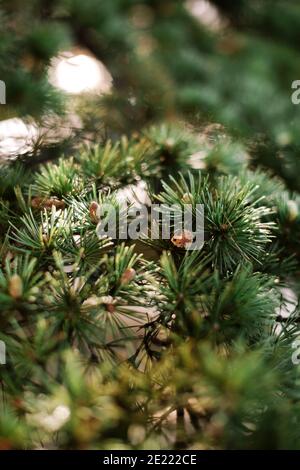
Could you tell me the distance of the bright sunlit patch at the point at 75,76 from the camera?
2.89ft

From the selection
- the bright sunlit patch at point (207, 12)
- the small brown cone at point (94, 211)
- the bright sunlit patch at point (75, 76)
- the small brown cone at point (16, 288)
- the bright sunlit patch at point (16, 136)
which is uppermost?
the bright sunlit patch at point (207, 12)

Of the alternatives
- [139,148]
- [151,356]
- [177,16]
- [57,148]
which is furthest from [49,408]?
[177,16]

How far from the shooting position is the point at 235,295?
1.30 feet

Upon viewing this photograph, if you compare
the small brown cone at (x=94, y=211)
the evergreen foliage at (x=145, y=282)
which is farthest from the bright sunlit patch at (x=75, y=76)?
the small brown cone at (x=94, y=211)

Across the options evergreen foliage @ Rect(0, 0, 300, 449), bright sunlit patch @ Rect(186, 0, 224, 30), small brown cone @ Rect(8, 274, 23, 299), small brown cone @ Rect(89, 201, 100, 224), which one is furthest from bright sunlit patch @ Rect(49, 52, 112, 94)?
bright sunlit patch @ Rect(186, 0, 224, 30)

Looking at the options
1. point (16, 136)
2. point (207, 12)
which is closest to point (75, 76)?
point (16, 136)

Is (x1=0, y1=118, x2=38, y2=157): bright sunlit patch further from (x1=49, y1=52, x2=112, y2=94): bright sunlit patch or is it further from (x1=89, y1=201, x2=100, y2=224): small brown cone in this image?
(x1=89, y1=201, x2=100, y2=224): small brown cone

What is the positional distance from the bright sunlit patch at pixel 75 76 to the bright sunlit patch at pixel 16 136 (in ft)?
0.37

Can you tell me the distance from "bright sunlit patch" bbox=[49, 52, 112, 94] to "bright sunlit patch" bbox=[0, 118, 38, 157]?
113 millimetres

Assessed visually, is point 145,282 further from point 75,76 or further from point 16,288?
point 75,76

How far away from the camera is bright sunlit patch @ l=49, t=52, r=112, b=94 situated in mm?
880

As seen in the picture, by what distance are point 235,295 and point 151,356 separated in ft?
0.36

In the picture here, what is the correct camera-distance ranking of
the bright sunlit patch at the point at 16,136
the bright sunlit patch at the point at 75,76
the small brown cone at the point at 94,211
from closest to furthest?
1. the small brown cone at the point at 94,211
2. the bright sunlit patch at the point at 16,136
3. the bright sunlit patch at the point at 75,76

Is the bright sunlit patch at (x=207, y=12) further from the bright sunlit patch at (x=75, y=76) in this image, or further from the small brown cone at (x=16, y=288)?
the small brown cone at (x=16, y=288)
